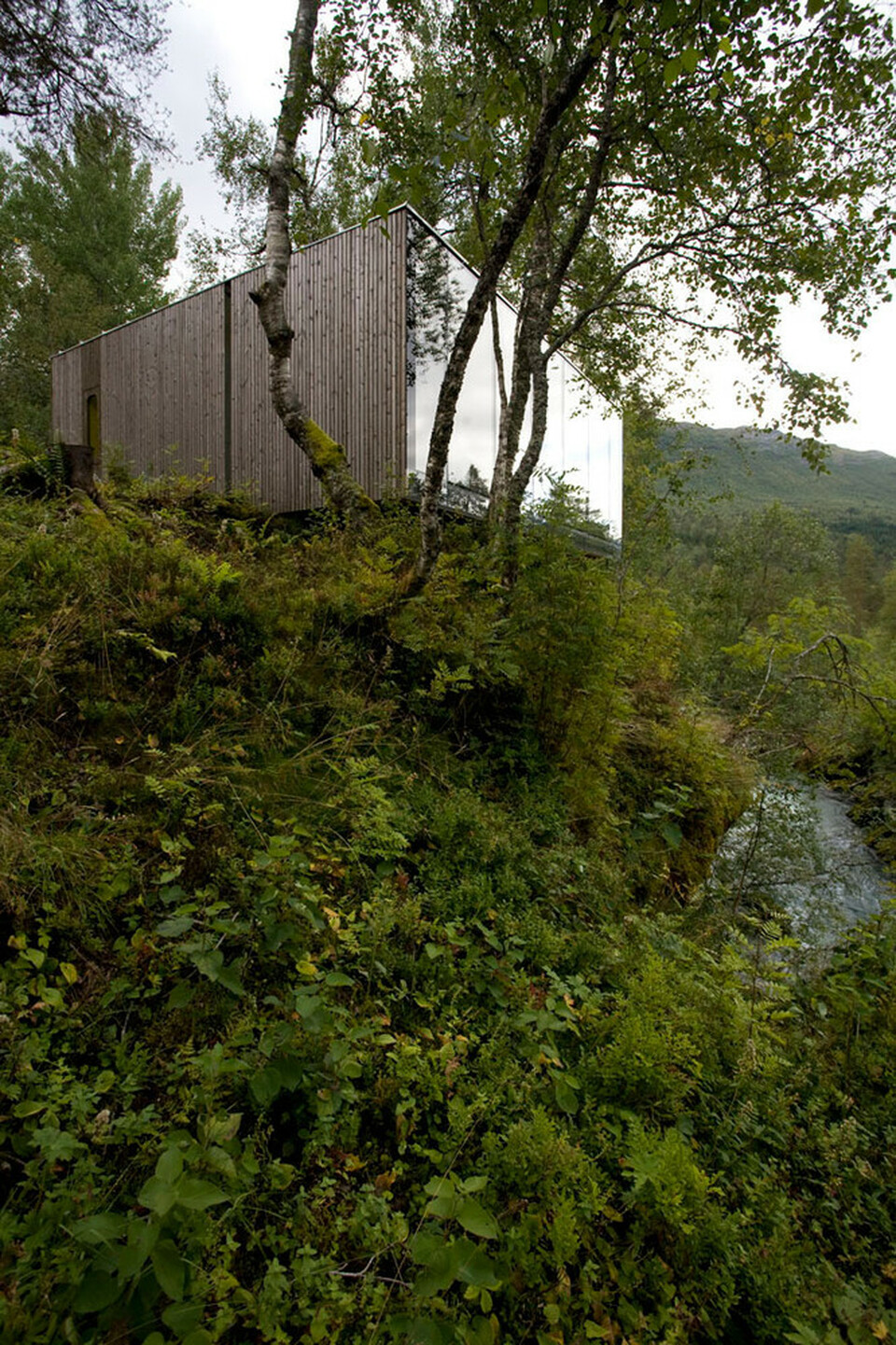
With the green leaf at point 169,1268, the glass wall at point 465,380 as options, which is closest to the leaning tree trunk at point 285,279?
the glass wall at point 465,380

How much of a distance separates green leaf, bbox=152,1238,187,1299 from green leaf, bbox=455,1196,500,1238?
2.12 ft

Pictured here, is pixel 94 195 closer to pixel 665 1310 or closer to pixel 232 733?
pixel 232 733

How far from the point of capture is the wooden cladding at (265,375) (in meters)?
8.48

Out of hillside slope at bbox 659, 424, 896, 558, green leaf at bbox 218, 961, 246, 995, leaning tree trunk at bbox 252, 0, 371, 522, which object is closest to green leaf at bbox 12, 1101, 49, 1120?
green leaf at bbox 218, 961, 246, 995

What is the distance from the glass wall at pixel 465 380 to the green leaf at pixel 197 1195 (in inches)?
231

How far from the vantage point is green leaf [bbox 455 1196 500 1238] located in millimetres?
1536

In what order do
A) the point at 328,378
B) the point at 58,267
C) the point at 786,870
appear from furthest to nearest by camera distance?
the point at 58,267 < the point at 328,378 < the point at 786,870

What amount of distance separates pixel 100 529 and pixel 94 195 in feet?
91.4

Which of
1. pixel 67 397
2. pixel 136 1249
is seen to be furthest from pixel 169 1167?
pixel 67 397

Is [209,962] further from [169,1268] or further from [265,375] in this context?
[265,375]

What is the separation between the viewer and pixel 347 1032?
206 cm

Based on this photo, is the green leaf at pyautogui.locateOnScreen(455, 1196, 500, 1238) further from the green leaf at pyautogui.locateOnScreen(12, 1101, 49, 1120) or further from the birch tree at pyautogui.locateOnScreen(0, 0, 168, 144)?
the birch tree at pyautogui.locateOnScreen(0, 0, 168, 144)

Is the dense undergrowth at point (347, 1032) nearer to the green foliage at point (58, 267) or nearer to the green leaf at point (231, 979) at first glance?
the green leaf at point (231, 979)

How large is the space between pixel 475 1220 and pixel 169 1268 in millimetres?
716
